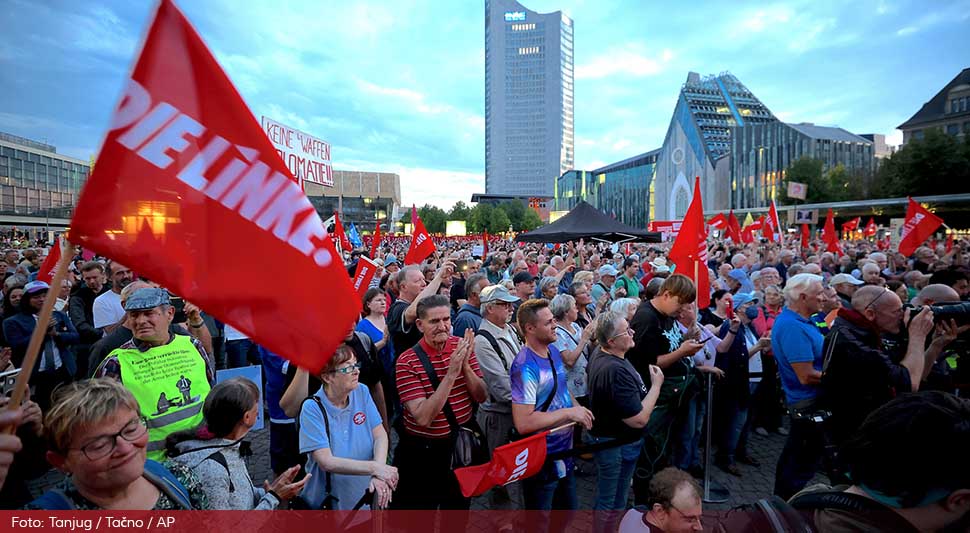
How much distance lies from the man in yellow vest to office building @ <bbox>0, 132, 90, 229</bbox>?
8264 cm

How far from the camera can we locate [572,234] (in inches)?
403

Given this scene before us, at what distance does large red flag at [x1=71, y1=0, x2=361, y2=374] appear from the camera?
1578 millimetres

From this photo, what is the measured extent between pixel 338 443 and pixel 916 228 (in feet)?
44.4

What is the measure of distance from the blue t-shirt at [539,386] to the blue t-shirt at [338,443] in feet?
3.17

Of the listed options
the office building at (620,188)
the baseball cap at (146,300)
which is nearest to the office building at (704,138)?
the office building at (620,188)

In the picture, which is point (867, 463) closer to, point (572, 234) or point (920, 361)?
point (920, 361)

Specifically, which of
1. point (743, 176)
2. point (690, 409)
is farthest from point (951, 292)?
point (743, 176)

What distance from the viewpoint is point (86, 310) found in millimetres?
6504

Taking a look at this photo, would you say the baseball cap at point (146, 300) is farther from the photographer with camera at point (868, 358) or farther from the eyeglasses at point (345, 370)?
the photographer with camera at point (868, 358)

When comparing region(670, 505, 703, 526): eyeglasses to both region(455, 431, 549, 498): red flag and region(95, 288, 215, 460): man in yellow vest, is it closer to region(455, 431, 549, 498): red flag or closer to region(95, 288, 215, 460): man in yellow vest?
region(455, 431, 549, 498): red flag

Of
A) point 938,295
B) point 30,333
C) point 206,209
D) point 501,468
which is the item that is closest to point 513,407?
point 501,468

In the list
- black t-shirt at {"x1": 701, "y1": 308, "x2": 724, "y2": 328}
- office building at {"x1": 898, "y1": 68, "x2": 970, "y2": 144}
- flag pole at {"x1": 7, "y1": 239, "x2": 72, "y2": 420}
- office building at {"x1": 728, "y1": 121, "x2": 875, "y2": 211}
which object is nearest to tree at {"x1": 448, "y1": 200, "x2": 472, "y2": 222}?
office building at {"x1": 728, "y1": 121, "x2": 875, "y2": 211}

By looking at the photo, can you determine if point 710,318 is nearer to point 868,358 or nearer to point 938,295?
point 938,295

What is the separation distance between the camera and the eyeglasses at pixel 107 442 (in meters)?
1.62
